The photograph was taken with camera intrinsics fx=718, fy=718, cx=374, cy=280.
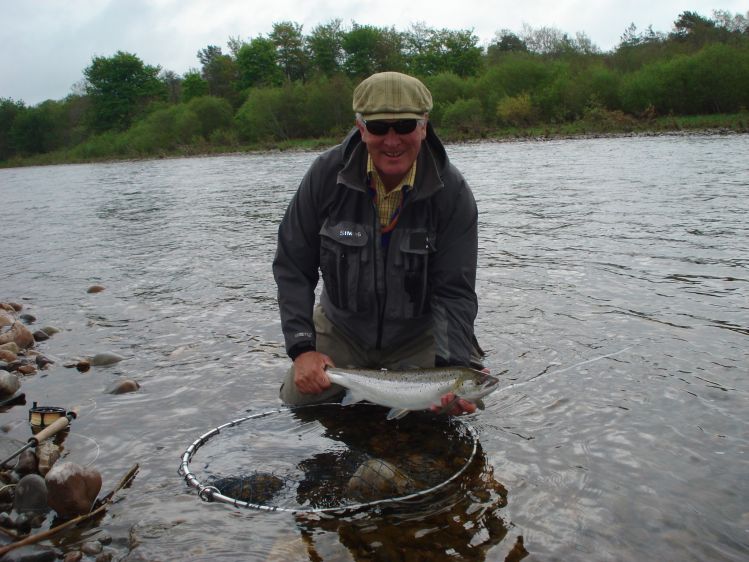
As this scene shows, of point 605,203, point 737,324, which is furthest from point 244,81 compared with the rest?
point 737,324

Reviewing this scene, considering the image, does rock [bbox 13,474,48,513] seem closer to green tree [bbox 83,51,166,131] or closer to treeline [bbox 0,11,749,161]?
treeline [bbox 0,11,749,161]

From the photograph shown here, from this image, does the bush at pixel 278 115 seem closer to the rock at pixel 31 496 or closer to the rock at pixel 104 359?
the rock at pixel 104 359

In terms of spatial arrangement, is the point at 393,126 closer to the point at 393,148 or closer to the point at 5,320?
the point at 393,148

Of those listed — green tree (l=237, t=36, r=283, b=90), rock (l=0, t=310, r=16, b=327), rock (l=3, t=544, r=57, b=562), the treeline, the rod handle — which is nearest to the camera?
rock (l=3, t=544, r=57, b=562)

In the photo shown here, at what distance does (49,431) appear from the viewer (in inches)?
192

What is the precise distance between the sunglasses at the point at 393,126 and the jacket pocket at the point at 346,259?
687 mm

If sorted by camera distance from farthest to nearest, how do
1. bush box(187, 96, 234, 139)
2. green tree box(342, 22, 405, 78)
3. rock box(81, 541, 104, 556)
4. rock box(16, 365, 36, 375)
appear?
1. green tree box(342, 22, 405, 78)
2. bush box(187, 96, 234, 139)
3. rock box(16, 365, 36, 375)
4. rock box(81, 541, 104, 556)

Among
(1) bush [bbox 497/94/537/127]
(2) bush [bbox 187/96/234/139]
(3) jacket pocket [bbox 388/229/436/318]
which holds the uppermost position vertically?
(2) bush [bbox 187/96/234/139]

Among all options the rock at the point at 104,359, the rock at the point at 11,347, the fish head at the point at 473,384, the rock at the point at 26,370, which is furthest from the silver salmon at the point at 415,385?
the rock at the point at 11,347

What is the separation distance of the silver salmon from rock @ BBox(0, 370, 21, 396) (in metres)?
3.24

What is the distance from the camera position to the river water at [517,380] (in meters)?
3.85

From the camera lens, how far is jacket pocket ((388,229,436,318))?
15.8 feet

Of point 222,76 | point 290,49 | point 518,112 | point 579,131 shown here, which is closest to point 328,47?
point 290,49

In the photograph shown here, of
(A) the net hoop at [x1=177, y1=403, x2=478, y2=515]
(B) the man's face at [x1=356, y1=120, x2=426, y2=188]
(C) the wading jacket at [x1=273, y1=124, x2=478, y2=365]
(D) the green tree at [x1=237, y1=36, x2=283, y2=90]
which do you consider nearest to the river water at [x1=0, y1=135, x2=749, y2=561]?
(A) the net hoop at [x1=177, y1=403, x2=478, y2=515]
